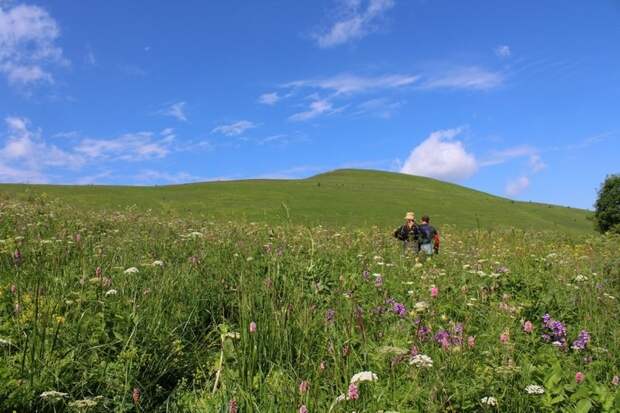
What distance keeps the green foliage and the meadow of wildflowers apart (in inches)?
2238

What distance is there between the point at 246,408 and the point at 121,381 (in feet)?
3.49

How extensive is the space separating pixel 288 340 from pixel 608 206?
62499mm

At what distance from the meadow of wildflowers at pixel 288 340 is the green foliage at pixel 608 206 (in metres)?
56.8

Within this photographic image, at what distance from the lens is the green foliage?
54534mm

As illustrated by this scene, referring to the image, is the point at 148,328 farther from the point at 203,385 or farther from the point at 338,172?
the point at 338,172

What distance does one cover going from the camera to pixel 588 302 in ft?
19.1

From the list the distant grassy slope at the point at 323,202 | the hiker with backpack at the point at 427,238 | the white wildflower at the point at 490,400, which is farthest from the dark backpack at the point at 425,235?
the distant grassy slope at the point at 323,202

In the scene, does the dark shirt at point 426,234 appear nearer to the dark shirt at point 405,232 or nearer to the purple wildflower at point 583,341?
the dark shirt at point 405,232

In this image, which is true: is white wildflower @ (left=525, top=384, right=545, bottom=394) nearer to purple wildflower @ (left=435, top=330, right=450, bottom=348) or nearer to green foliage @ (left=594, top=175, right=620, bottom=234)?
purple wildflower @ (left=435, top=330, right=450, bottom=348)

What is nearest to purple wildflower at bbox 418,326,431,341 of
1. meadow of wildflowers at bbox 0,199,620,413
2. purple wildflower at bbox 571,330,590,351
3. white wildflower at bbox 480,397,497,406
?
meadow of wildflowers at bbox 0,199,620,413

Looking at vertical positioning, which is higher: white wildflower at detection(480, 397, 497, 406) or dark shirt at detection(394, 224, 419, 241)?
dark shirt at detection(394, 224, 419, 241)

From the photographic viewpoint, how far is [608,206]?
55.6m

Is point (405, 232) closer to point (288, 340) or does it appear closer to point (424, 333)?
point (424, 333)

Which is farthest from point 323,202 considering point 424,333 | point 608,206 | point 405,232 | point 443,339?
point 443,339
